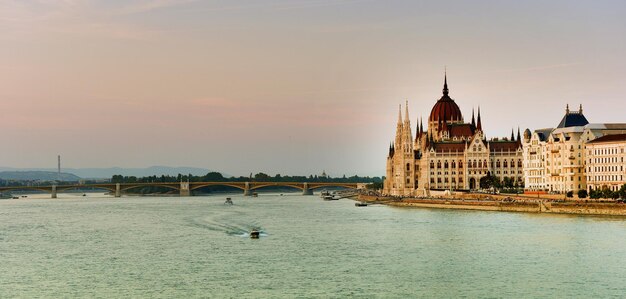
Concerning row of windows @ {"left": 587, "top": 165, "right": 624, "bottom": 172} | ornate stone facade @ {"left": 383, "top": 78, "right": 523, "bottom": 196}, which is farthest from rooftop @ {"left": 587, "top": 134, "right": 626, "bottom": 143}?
ornate stone facade @ {"left": 383, "top": 78, "right": 523, "bottom": 196}

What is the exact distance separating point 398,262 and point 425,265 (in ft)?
7.34

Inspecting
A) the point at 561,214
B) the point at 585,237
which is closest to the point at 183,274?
the point at 585,237

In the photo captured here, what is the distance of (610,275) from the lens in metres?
Answer: 49.1

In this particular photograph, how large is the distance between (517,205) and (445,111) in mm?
78197

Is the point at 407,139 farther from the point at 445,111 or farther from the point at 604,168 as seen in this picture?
the point at 604,168

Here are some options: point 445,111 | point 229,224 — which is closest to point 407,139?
point 445,111

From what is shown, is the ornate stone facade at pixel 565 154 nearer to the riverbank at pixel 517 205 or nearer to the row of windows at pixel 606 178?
the row of windows at pixel 606 178

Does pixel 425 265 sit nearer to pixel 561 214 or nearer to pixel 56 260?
pixel 56 260

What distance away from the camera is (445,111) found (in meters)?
186

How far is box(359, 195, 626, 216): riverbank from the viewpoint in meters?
96.9

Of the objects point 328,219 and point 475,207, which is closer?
point 328,219

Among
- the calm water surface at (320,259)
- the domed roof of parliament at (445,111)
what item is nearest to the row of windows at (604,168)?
the calm water surface at (320,259)

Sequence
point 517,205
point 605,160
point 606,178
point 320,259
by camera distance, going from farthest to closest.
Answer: point 605,160, point 606,178, point 517,205, point 320,259

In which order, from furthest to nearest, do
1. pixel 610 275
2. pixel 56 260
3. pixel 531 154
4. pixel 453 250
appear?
pixel 531 154 → pixel 453 250 → pixel 56 260 → pixel 610 275
